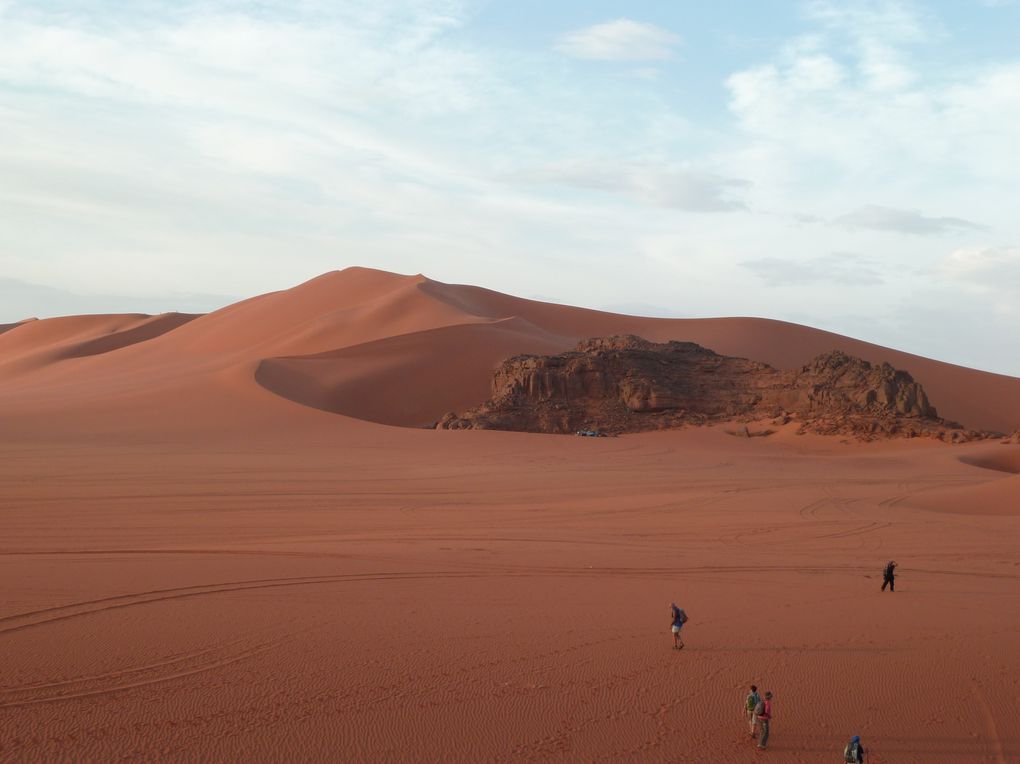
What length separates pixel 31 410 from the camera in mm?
34594

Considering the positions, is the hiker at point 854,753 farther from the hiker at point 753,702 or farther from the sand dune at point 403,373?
the sand dune at point 403,373

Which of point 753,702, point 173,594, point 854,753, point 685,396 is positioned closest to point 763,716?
point 753,702

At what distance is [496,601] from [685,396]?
27.0 metres

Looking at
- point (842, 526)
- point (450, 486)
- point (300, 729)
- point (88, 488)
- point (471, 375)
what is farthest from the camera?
point (471, 375)

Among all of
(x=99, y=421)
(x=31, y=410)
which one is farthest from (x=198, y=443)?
(x=31, y=410)

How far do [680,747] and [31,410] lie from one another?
3390cm

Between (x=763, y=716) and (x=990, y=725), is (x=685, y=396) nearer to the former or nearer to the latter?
(x=990, y=725)

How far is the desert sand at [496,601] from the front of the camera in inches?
260

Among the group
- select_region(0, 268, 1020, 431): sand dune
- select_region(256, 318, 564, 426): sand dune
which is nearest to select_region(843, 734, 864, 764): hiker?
select_region(256, 318, 564, 426): sand dune

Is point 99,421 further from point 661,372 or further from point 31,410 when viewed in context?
point 661,372

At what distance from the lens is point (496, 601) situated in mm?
10008

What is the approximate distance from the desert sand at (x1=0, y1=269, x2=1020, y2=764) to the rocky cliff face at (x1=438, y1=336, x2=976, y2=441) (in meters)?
4.86

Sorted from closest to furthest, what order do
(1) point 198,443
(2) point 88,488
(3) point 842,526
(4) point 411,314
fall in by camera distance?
(3) point 842,526, (2) point 88,488, (1) point 198,443, (4) point 411,314

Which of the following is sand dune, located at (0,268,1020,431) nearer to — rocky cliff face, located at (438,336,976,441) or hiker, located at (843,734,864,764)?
rocky cliff face, located at (438,336,976,441)
